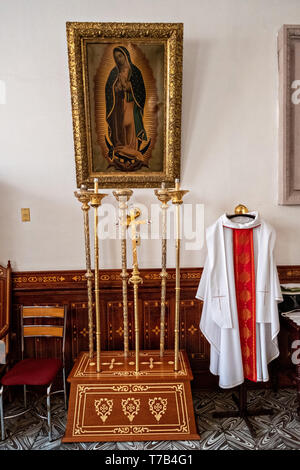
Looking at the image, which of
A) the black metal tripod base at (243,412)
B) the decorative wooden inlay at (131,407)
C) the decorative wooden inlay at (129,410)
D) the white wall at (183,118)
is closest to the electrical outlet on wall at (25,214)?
the white wall at (183,118)

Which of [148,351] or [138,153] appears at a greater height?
[138,153]

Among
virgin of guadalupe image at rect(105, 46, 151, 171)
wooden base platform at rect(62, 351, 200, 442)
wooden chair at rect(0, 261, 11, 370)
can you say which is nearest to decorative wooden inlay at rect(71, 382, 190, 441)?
wooden base platform at rect(62, 351, 200, 442)

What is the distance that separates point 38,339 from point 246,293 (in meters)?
2.01

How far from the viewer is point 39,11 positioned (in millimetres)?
2842

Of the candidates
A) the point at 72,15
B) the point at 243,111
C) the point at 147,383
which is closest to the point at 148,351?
the point at 147,383

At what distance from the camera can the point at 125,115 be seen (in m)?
2.90

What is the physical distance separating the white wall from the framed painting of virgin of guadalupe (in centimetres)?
16

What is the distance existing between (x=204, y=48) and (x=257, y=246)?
1.87 m

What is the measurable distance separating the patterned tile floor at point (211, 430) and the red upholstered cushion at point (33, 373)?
45cm

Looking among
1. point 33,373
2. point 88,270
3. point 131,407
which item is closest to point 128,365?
point 131,407

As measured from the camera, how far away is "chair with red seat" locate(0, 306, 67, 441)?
99.5 inches

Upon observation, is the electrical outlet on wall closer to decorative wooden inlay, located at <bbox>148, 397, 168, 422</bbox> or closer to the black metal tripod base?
decorative wooden inlay, located at <bbox>148, 397, 168, 422</bbox>

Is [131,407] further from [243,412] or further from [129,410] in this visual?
[243,412]

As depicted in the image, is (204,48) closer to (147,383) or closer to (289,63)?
(289,63)
